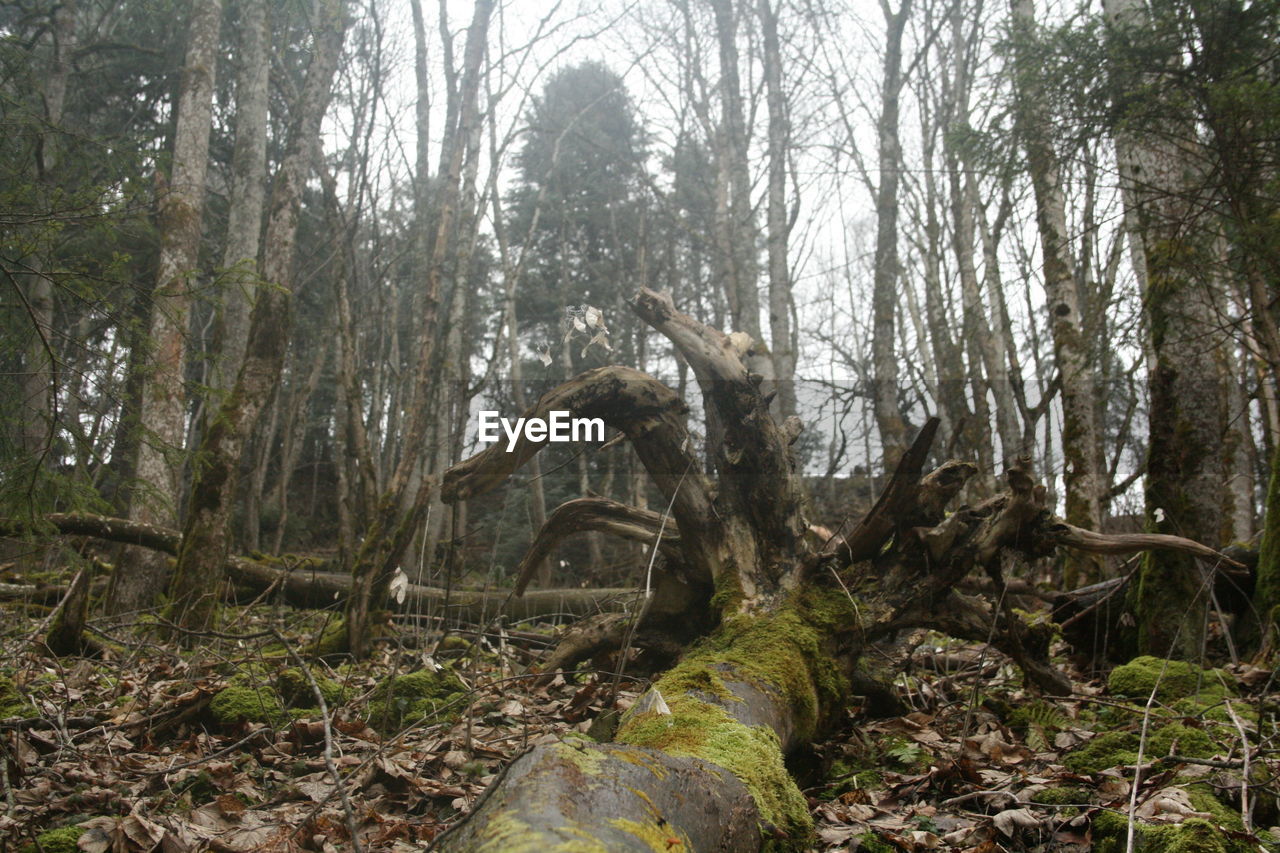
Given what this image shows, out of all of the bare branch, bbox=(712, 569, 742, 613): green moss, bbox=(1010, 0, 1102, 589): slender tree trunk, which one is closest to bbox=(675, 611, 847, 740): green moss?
bbox=(712, 569, 742, 613): green moss

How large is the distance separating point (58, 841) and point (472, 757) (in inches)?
61.0

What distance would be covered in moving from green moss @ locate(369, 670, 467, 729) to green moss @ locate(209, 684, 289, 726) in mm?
486

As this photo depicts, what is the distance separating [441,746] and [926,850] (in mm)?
2271

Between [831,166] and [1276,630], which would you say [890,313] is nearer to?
[1276,630]

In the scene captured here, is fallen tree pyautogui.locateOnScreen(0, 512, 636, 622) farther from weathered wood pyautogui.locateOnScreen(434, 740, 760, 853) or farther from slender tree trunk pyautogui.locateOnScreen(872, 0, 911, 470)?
slender tree trunk pyautogui.locateOnScreen(872, 0, 911, 470)

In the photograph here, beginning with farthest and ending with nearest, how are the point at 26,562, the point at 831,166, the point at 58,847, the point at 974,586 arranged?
the point at 831,166 < the point at 26,562 < the point at 974,586 < the point at 58,847

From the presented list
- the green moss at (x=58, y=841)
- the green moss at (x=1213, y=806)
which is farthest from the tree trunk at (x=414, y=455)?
the green moss at (x=1213, y=806)

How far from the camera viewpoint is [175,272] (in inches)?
326

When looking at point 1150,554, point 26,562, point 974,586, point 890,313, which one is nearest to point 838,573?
point 974,586

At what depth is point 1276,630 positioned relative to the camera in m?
4.75

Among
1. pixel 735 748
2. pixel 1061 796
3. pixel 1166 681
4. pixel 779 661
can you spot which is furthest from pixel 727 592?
pixel 1166 681

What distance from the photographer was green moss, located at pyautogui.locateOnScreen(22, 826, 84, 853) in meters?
2.67

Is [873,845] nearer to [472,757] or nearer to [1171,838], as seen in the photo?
[1171,838]

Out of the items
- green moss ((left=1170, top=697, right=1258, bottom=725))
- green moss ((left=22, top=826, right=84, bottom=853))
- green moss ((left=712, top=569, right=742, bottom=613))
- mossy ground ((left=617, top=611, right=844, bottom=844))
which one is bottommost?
green moss ((left=22, top=826, right=84, bottom=853))
